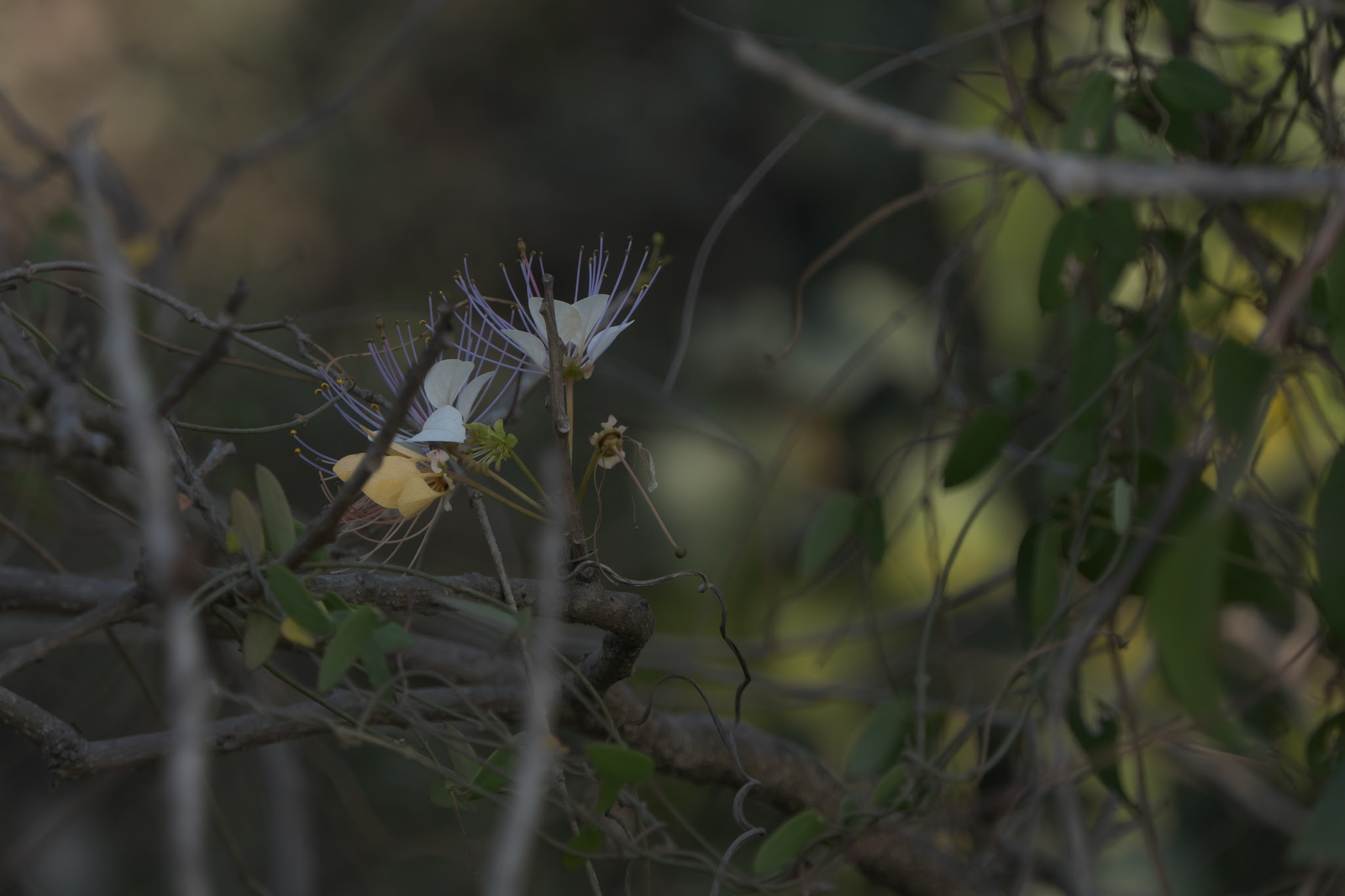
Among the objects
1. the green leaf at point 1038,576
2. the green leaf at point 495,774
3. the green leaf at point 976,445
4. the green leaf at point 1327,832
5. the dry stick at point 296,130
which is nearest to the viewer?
the green leaf at point 1327,832

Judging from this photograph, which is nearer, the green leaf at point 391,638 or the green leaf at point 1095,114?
the green leaf at point 391,638

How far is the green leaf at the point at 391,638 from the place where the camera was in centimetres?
37

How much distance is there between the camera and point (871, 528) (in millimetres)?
648

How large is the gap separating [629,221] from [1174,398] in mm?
1233

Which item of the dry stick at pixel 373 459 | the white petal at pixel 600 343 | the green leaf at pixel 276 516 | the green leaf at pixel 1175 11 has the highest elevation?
the green leaf at pixel 1175 11

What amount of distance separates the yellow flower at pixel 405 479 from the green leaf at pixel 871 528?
310 millimetres

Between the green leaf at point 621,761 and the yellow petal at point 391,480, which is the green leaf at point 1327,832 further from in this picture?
the yellow petal at point 391,480

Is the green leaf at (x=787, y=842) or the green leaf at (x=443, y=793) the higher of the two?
the green leaf at (x=443, y=793)

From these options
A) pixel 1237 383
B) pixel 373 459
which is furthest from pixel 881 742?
pixel 373 459

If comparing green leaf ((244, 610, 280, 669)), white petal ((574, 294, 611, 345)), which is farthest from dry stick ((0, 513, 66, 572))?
white petal ((574, 294, 611, 345))

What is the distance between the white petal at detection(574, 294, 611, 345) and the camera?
44 centimetres

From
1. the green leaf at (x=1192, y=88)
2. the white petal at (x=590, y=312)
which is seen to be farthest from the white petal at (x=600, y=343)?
the green leaf at (x=1192, y=88)

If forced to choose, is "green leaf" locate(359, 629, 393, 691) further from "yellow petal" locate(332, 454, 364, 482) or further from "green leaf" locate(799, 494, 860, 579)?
"green leaf" locate(799, 494, 860, 579)

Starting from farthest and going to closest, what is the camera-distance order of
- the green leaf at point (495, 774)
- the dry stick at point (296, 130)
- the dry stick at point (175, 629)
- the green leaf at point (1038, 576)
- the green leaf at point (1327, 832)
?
the dry stick at point (296, 130) < the green leaf at point (1038, 576) < the green leaf at point (495, 774) < the green leaf at point (1327, 832) < the dry stick at point (175, 629)
